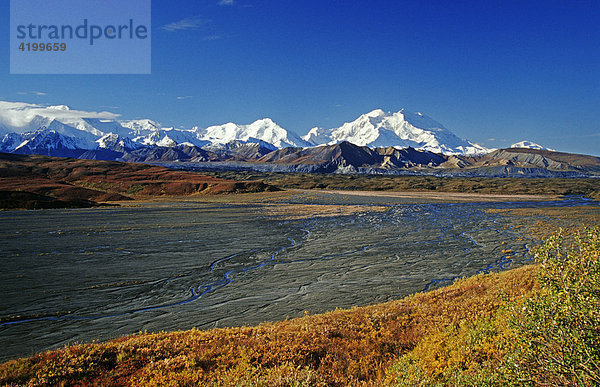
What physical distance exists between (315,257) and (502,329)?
17.7 m

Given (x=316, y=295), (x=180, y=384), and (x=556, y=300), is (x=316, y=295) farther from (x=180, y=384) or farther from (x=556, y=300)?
(x=556, y=300)

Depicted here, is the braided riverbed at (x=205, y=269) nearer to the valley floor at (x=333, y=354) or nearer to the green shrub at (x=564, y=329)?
the valley floor at (x=333, y=354)

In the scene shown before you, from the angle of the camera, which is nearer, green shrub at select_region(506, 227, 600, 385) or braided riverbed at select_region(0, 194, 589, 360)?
green shrub at select_region(506, 227, 600, 385)

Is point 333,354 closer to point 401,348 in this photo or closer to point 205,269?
point 401,348

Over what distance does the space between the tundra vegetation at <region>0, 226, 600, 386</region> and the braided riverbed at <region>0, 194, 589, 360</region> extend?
3.95m

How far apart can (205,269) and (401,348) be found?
16.1 meters

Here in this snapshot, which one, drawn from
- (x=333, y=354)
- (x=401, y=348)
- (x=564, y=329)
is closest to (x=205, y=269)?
(x=333, y=354)

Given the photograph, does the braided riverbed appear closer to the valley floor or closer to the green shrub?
the valley floor

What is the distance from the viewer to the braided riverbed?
52.9 feet

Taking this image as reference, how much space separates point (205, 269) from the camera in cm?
2431

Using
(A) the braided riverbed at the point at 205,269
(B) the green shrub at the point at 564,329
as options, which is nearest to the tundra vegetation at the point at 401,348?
(B) the green shrub at the point at 564,329

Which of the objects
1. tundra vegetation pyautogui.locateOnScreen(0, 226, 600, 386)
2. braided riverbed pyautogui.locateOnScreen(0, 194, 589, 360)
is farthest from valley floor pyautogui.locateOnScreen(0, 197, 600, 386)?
braided riverbed pyautogui.locateOnScreen(0, 194, 589, 360)

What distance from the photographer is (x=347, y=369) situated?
1017 centimetres

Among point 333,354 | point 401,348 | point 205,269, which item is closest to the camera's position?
point 333,354
